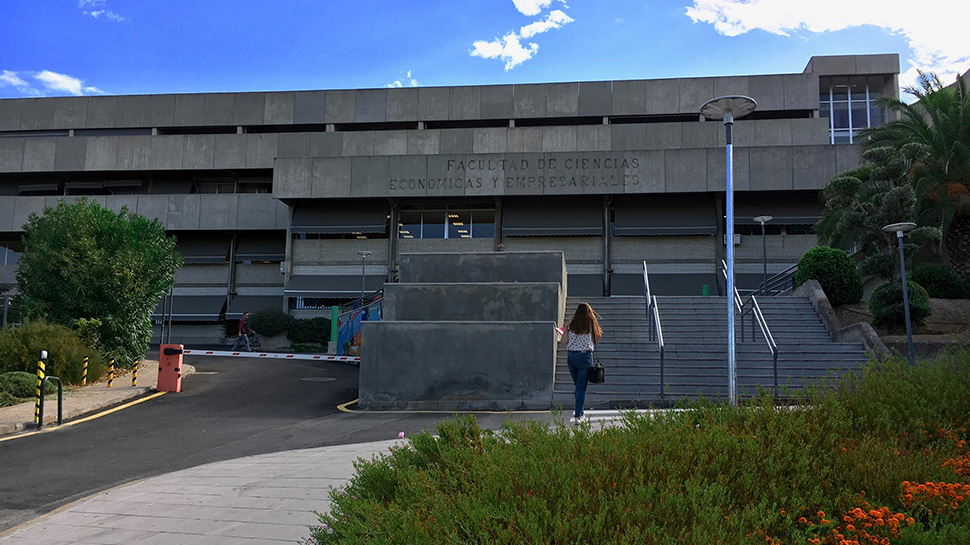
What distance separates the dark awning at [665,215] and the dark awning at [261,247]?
1834cm

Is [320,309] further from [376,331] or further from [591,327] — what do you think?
[591,327]

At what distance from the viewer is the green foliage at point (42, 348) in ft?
52.4

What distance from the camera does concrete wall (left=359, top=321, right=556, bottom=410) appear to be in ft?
45.0

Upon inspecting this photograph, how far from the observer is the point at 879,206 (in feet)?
67.1

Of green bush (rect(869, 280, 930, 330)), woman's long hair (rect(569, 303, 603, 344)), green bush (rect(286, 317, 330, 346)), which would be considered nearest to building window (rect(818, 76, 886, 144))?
green bush (rect(869, 280, 930, 330))

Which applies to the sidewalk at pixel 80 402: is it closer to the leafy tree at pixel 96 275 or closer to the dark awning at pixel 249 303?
the leafy tree at pixel 96 275

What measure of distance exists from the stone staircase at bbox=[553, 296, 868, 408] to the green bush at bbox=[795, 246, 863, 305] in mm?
1242

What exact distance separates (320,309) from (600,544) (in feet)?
→ 111

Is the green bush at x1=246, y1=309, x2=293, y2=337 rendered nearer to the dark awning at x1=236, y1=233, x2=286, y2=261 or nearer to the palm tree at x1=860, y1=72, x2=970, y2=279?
the dark awning at x1=236, y1=233, x2=286, y2=261

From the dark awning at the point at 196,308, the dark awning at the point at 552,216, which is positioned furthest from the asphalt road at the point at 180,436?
the dark awning at the point at 196,308

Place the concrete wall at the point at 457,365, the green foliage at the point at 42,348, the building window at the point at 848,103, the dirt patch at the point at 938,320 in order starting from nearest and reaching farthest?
the concrete wall at the point at 457,365 → the green foliage at the point at 42,348 → the dirt patch at the point at 938,320 → the building window at the point at 848,103

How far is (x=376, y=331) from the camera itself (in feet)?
46.8

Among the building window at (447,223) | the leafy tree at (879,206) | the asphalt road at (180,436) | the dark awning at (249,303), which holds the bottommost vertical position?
the asphalt road at (180,436)

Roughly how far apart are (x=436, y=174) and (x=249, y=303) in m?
13.1
